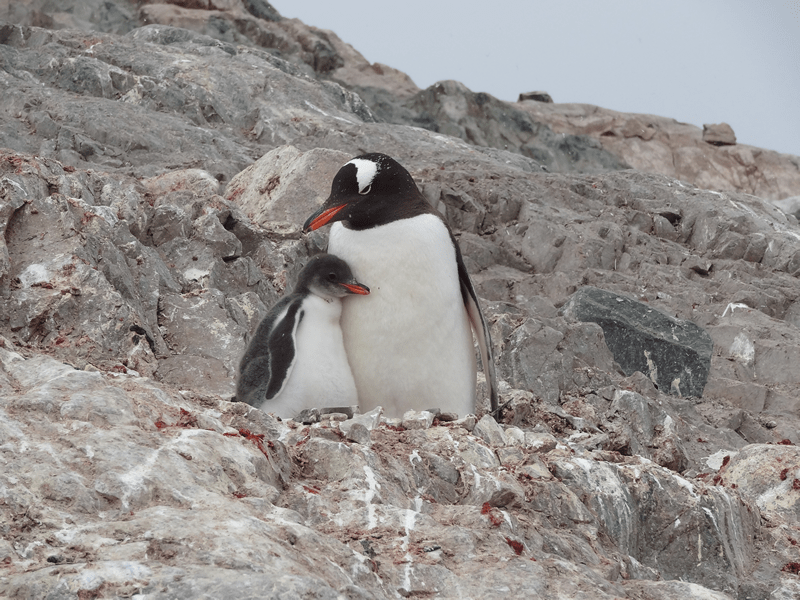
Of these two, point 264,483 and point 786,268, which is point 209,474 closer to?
point 264,483

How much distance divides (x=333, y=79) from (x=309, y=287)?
96.5ft

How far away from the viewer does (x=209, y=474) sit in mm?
3168

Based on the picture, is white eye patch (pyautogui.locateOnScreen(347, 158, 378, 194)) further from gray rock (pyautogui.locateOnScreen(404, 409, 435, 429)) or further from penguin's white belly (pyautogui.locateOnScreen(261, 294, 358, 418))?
gray rock (pyautogui.locateOnScreen(404, 409, 435, 429))

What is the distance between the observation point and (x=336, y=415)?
4.66 m

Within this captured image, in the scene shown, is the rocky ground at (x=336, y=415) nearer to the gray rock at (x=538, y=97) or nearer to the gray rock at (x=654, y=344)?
the gray rock at (x=654, y=344)

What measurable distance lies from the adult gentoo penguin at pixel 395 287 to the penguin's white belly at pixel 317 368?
16 centimetres

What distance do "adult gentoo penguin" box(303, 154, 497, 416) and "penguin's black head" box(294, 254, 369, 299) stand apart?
155mm

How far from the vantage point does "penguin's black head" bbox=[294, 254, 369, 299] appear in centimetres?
559

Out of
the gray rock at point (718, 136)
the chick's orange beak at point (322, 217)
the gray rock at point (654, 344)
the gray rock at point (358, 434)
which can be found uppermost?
the gray rock at point (718, 136)

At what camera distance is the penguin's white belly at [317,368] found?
532 centimetres

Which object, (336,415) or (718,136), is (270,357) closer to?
(336,415)

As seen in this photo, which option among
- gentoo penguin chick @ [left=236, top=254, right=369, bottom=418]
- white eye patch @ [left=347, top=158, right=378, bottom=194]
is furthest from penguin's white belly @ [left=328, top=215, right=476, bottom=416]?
white eye patch @ [left=347, top=158, right=378, bottom=194]

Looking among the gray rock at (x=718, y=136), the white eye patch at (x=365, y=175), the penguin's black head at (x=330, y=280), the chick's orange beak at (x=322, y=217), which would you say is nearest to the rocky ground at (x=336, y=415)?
the penguin's black head at (x=330, y=280)

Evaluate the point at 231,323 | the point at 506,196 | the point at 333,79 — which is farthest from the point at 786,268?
the point at 333,79
